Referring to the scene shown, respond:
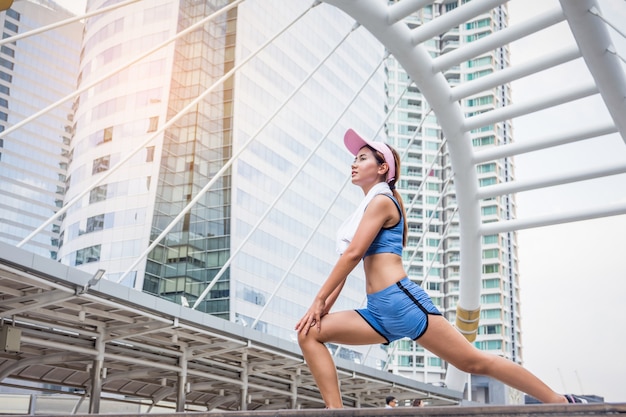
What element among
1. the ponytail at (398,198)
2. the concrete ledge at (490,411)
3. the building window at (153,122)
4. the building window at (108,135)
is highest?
the building window at (153,122)

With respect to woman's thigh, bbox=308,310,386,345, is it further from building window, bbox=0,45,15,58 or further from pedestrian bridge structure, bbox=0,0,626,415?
building window, bbox=0,45,15,58

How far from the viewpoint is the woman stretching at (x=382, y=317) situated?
3898 mm

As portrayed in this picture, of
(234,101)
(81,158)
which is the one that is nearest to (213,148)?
(234,101)

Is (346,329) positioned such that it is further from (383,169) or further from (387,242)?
(383,169)

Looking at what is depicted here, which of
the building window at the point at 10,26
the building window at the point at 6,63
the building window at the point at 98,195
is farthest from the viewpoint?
the building window at the point at 10,26

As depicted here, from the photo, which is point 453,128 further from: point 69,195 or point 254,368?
point 69,195

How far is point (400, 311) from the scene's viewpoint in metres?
3.93


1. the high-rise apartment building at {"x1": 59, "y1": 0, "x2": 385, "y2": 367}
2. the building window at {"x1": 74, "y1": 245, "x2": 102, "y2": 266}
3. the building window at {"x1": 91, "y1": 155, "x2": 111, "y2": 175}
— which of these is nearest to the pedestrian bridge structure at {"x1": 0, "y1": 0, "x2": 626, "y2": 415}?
the high-rise apartment building at {"x1": 59, "y1": 0, "x2": 385, "y2": 367}

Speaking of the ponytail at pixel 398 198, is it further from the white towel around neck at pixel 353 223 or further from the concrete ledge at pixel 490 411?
the concrete ledge at pixel 490 411

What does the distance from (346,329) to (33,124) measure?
333ft

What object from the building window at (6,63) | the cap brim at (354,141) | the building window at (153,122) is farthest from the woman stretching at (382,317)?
the building window at (6,63)

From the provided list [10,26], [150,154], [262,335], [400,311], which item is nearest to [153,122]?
[150,154]

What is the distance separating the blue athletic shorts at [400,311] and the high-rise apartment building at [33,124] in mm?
90048

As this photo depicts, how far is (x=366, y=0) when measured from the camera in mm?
13070
